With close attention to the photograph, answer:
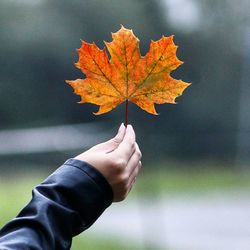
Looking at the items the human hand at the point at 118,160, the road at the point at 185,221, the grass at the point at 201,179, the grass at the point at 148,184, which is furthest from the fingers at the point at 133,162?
the grass at the point at 201,179

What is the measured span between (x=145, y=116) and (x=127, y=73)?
12.3 ft

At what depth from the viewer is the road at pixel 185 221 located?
3855mm

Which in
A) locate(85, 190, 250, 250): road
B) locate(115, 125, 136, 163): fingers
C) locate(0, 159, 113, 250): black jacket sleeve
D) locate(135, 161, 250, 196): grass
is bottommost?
locate(85, 190, 250, 250): road

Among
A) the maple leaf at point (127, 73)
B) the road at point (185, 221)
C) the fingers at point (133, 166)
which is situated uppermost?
the maple leaf at point (127, 73)

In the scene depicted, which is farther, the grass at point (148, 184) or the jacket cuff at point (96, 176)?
the grass at point (148, 184)

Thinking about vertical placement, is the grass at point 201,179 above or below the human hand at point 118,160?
below

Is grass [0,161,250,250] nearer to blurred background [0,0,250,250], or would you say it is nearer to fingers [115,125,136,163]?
blurred background [0,0,250,250]

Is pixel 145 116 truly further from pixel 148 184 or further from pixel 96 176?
pixel 96 176

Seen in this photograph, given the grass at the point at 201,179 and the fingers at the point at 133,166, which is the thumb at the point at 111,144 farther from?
the grass at the point at 201,179

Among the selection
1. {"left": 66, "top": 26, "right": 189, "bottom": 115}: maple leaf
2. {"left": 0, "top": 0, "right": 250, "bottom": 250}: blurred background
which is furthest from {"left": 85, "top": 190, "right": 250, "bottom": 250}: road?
{"left": 66, "top": 26, "right": 189, "bottom": 115}: maple leaf

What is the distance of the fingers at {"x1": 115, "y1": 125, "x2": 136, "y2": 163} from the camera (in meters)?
0.64

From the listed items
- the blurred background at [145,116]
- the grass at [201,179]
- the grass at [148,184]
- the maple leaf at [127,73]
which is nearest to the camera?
the maple leaf at [127,73]

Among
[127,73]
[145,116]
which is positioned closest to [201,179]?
[145,116]

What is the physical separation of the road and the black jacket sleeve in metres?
3.17
